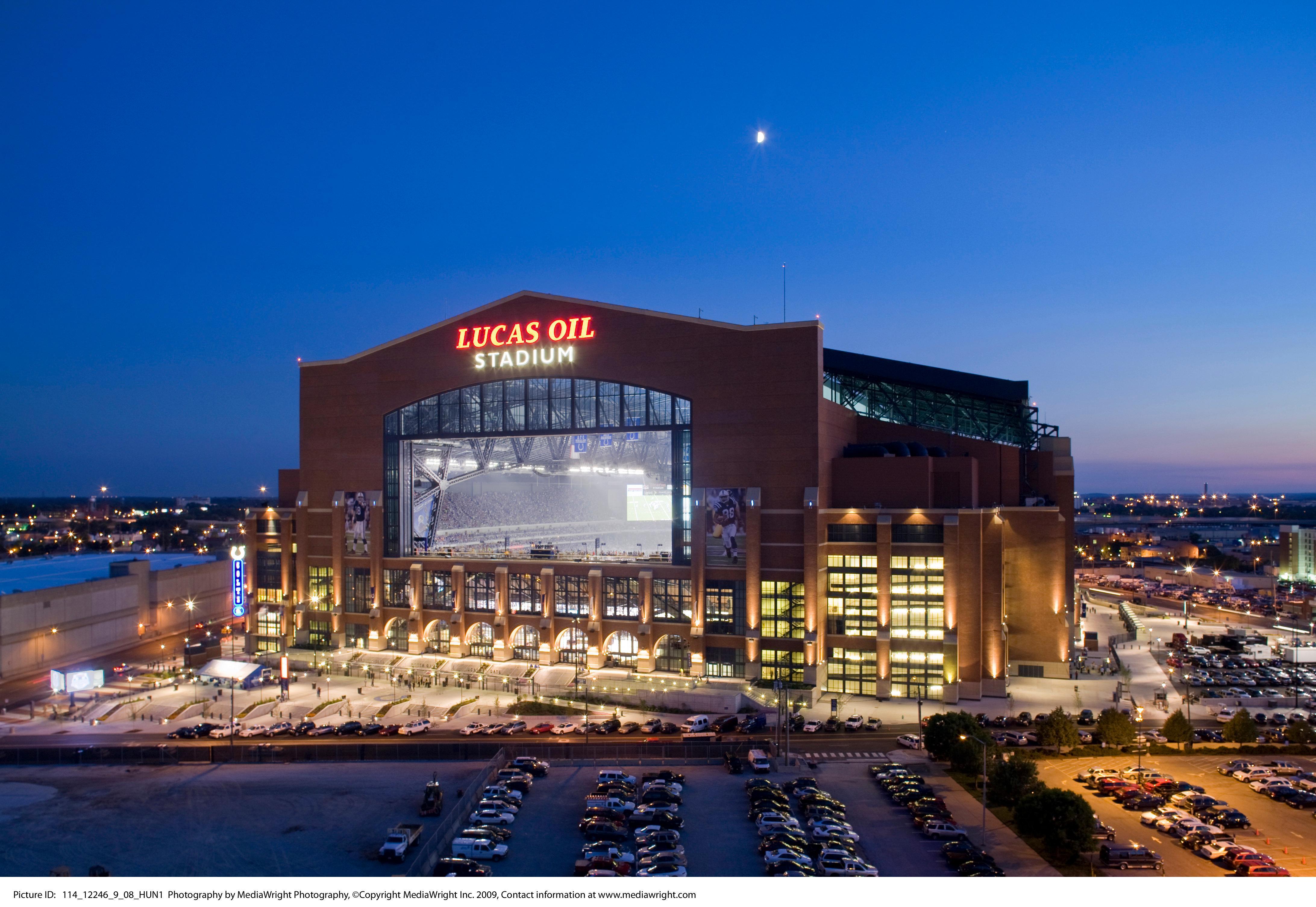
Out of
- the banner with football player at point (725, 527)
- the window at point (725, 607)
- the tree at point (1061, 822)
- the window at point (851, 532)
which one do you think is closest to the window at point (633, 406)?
the banner with football player at point (725, 527)

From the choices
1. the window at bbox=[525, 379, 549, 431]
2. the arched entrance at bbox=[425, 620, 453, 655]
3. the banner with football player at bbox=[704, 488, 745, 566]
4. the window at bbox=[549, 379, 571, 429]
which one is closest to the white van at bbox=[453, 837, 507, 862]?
the banner with football player at bbox=[704, 488, 745, 566]

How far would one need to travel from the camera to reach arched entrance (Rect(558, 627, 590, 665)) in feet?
249

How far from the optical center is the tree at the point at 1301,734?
183 feet

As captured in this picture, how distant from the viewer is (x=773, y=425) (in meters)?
69.8

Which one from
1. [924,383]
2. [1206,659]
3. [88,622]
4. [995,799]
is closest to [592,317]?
[924,383]

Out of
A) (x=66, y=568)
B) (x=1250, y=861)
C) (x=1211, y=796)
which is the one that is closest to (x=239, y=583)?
(x=66, y=568)

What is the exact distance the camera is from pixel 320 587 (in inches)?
3425

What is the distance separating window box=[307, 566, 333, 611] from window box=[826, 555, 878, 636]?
48.8 metres

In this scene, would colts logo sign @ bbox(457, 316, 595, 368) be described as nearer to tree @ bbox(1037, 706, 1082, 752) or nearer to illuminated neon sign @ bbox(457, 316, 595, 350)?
illuminated neon sign @ bbox(457, 316, 595, 350)

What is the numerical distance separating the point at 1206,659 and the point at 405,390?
84446mm

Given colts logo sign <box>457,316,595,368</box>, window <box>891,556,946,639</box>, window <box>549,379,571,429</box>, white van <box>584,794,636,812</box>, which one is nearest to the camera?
white van <box>584,794,636,812</box>

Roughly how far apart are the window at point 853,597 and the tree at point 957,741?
16.0m

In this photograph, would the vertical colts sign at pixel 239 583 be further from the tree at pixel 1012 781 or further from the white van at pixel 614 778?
the tree at pixel 1012 781

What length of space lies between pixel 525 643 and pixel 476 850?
134 feet
